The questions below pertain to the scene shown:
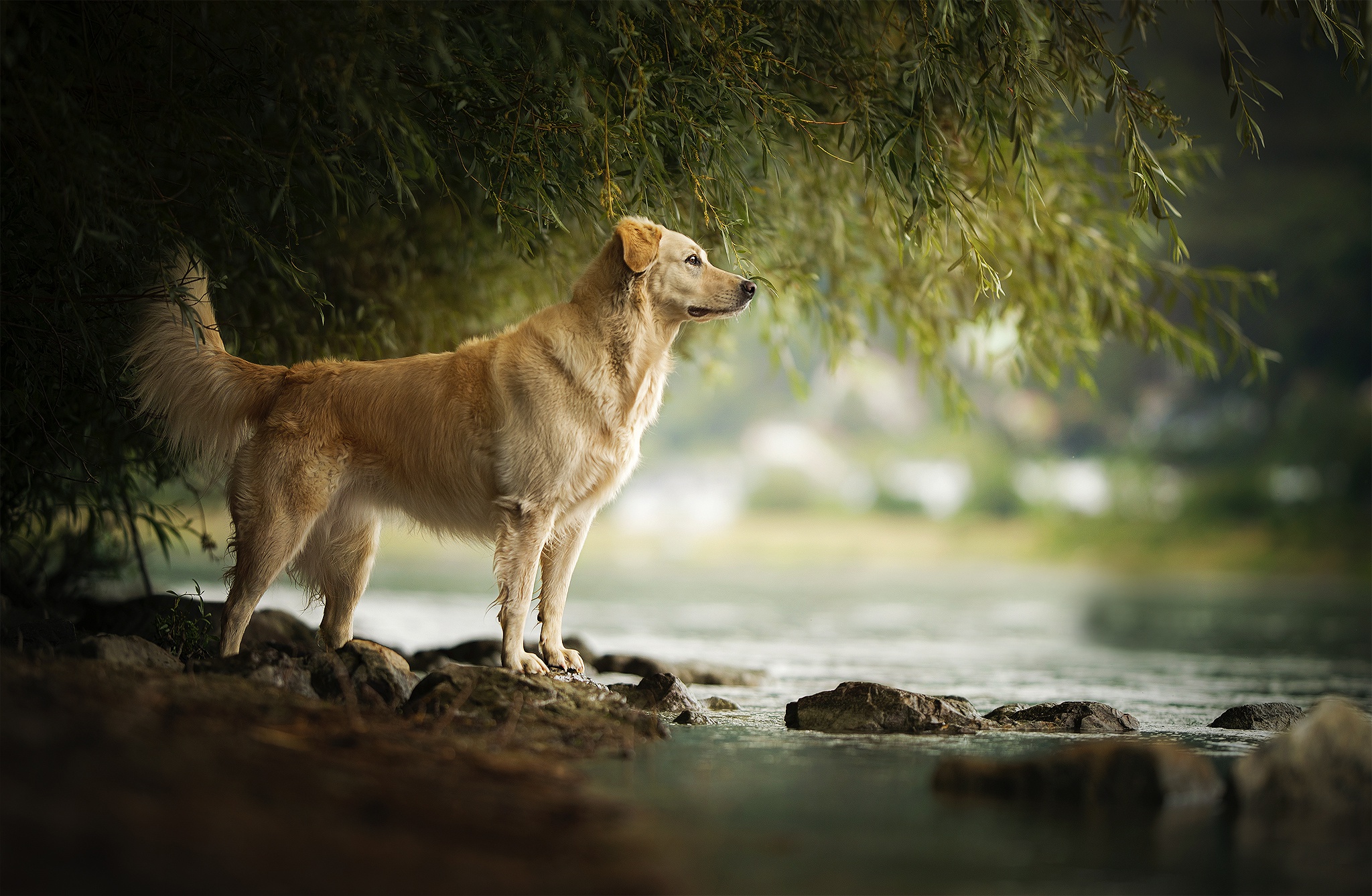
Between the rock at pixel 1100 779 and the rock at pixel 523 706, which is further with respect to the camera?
the rock at pixel 523 706

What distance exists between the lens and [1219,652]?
10422mm

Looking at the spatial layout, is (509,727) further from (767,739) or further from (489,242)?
(489,242)

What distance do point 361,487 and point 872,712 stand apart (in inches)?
94.5

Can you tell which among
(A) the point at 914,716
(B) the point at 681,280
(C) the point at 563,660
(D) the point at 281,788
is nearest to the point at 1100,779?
(A) the point at 914,716

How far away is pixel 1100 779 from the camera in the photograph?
330 centimetres

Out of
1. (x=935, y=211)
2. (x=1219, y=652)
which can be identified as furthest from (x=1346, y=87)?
(x=935, y=211)

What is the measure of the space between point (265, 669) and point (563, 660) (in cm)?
134

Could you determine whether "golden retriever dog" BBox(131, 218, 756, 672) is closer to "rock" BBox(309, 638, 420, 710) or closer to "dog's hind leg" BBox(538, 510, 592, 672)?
"dog's hind leg" BBox(538, 510, 592, 672)

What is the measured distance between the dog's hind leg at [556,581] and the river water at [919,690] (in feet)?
2.86

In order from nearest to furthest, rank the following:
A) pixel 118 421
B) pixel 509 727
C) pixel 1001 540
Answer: pixel 509 727
pixel 118 421
pixel 1001 540

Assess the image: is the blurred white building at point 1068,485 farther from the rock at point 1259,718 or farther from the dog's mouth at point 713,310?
the dog's mouth at point 713,310

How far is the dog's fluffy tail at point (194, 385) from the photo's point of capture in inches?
191

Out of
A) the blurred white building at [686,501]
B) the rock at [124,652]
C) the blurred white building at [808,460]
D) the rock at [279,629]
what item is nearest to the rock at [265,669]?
the rock at [124,652]

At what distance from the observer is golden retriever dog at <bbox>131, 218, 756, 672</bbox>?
15.4 feet
